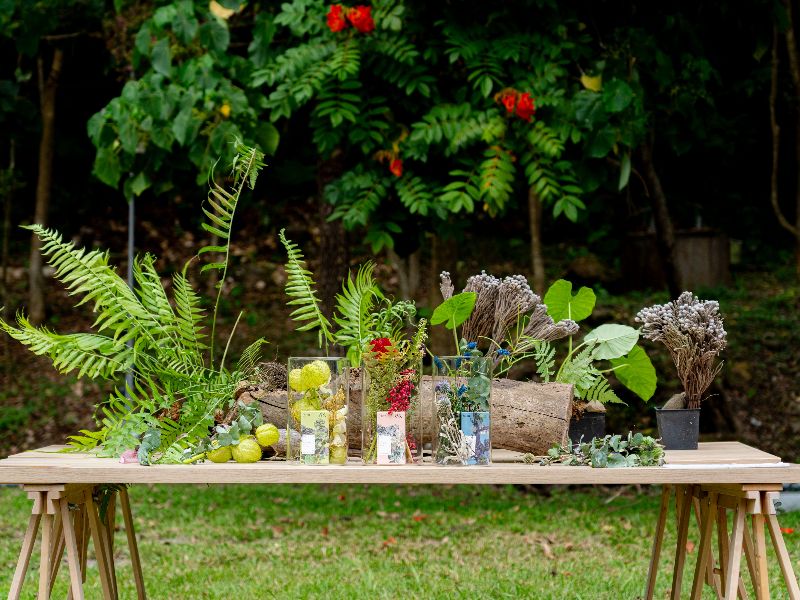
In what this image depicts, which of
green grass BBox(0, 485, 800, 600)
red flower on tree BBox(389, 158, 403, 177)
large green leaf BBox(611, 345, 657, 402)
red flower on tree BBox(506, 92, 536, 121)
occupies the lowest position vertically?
green grass BBox(0, 485, 800, 600)

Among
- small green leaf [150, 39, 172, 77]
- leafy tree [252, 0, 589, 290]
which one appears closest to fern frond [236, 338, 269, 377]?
leafy tree [252, 0, 589, 290]

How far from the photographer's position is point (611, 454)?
2.85 m

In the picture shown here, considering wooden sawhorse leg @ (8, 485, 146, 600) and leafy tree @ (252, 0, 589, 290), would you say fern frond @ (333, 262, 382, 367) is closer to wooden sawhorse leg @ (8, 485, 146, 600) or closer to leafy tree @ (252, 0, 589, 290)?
wooden sawhorse leg @ (8, 485, 146, 600)

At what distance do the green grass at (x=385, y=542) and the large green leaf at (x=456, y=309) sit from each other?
5.78 feet

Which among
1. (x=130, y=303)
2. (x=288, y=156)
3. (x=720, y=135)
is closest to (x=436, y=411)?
(x=130, y=303)

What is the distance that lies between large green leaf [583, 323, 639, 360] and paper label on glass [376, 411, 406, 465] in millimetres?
727

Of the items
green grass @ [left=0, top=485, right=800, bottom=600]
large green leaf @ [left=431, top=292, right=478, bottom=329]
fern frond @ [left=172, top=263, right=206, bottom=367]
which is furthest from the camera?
green grass @ [left=0, top=485, right=800, bottom=600]

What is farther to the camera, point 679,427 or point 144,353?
point 679,427

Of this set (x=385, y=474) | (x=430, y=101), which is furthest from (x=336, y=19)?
(x=385, y=474)

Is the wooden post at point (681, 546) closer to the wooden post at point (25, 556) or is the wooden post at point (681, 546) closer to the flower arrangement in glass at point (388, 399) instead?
the flower arrangement in glass at point (388, 399)

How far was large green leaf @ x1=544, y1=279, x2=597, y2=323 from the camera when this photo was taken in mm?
3441

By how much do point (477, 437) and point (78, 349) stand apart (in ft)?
3.84

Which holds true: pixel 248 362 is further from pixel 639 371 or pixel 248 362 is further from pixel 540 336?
pixel 639 371

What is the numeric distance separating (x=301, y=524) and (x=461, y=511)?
957 millimetres
